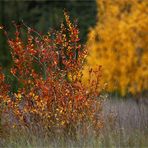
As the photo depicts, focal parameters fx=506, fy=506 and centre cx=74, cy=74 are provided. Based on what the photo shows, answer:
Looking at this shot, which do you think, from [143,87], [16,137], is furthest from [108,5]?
[16,137]

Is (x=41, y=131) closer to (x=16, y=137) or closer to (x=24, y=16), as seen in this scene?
(x=16, y=137)

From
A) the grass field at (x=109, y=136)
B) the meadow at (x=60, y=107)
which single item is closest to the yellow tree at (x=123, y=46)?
the meadow at (x=60, y=107)

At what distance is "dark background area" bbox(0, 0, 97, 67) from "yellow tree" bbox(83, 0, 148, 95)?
1662 millimetres

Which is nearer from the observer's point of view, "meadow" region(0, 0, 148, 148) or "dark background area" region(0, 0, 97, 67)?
"meadow" region(0, 0, 148, 148)

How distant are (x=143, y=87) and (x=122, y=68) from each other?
541 millimetres

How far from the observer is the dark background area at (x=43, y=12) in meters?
11.3

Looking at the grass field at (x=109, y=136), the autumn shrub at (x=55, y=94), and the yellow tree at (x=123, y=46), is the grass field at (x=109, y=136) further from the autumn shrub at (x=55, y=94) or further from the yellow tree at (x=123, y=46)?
the yellow tree at (x=123, y=46)

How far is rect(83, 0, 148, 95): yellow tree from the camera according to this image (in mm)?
9109

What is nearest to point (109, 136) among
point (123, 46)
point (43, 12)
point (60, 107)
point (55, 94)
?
point (60, 107)

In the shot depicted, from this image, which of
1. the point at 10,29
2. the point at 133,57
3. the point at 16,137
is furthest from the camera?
the point at 10,29

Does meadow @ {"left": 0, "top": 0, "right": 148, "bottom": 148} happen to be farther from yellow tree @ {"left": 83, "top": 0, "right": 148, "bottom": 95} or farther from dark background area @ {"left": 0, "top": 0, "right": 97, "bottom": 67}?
dark background area @ {"left": 0, "top": 0, "right": 97, "bottom": 67}

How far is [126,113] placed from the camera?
7.00m

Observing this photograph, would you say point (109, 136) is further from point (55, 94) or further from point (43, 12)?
point (43, 12)

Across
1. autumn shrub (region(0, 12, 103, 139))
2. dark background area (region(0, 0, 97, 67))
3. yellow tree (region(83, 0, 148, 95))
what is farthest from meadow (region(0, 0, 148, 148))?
dark background area (region(0, 0, 97, 67))
